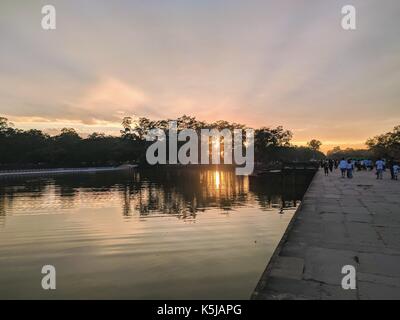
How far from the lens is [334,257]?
5.29m

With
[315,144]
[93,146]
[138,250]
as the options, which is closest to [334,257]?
[138,250]

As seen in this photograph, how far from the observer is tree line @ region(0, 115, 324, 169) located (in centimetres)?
6969

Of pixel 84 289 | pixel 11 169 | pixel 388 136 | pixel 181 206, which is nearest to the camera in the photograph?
pixel 84 289

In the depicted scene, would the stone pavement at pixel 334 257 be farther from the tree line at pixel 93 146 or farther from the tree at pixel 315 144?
the tree at pixel 315 144

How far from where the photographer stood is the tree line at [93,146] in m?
69.7

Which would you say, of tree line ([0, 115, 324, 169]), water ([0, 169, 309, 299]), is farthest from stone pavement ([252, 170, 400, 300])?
tree line ([0, 115, 324, 169])

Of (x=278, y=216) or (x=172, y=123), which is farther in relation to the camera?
(x=172, y=123)

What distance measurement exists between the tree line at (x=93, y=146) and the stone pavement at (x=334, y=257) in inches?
2595

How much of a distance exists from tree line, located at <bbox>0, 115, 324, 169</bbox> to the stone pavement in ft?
216

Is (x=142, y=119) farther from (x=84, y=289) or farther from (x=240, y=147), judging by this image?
(x=84, y=289)
